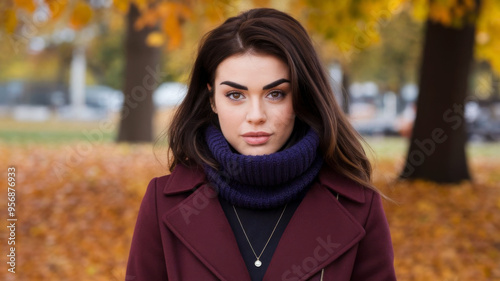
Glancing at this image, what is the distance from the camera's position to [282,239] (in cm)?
214

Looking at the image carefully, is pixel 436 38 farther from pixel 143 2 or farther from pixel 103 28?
pixel 103 28

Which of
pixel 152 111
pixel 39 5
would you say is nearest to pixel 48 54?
pixel 152 111

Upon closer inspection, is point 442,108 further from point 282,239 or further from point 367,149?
point 282,239

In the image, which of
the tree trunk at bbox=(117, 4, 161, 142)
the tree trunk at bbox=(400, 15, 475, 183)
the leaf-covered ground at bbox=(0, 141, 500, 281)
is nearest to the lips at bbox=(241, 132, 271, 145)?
the leaf-covered ground at bbox=(0, 141, 500, 281)

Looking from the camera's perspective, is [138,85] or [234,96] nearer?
[234,96]

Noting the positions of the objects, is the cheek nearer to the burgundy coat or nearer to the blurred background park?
the burgundy coat

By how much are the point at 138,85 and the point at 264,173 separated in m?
12.6

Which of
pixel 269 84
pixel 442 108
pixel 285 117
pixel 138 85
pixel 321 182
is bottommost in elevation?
pixel 138 85

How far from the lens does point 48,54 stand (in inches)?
1217

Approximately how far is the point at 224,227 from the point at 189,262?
0.17 metres

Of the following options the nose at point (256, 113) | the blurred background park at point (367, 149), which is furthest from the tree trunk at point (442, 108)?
the nose at point (256, 113)

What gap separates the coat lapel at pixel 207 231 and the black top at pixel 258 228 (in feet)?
0.18

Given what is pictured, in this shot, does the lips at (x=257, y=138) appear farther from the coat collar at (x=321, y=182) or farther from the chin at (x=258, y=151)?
the coat collar at (x=321, y=182)

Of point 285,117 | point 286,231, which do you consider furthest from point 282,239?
point 285,117
